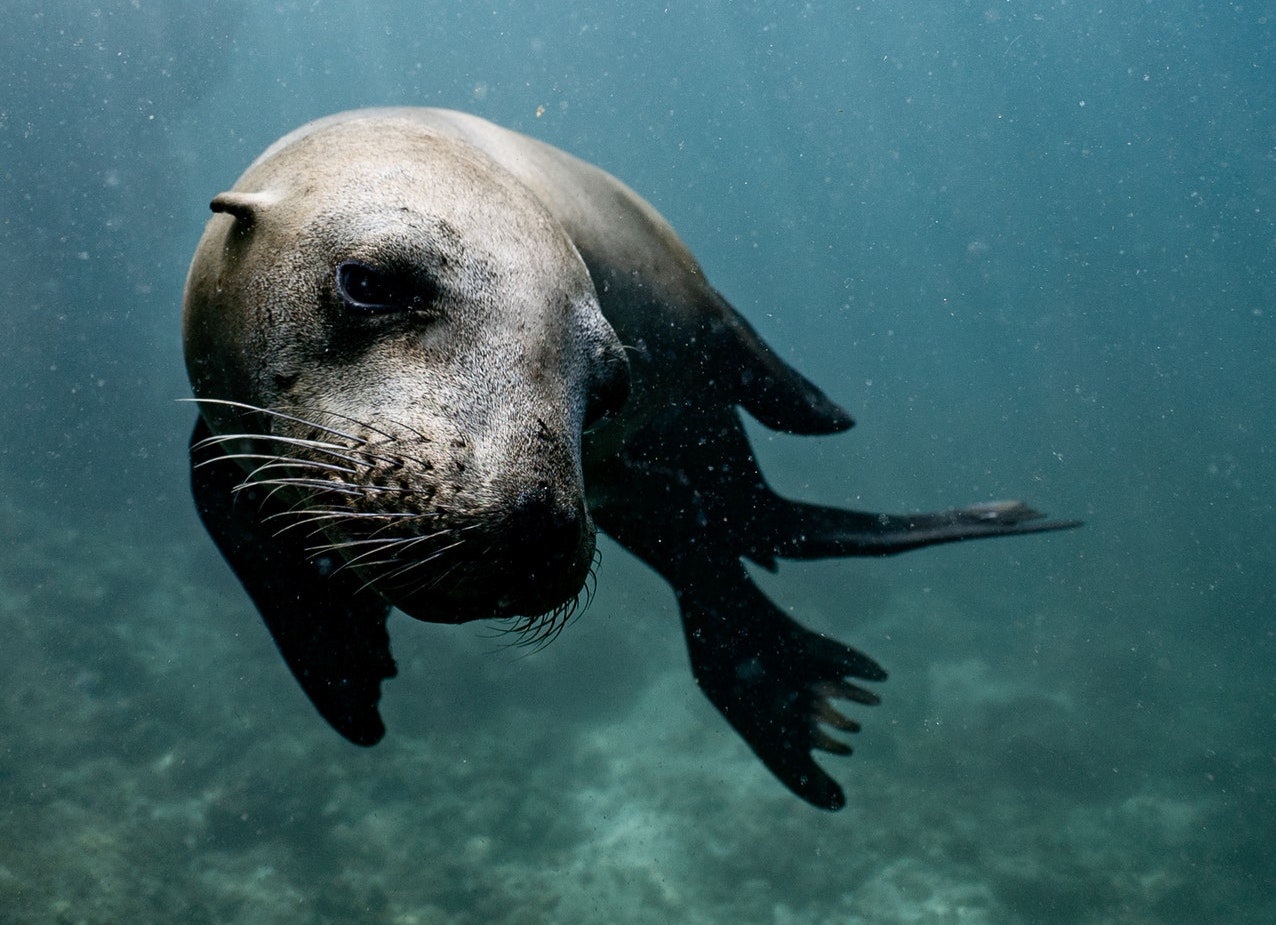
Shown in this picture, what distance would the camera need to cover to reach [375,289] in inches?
75.3

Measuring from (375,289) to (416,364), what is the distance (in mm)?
258

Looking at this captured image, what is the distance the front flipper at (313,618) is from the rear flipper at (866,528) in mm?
1871

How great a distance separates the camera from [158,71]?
29.3 metres

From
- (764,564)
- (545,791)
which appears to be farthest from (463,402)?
(545,791)

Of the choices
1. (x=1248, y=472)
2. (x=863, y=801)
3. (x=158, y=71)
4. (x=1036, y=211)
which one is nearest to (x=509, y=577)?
(x=863, y=801)

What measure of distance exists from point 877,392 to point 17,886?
58.3m

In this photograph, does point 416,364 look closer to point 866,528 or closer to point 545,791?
point 866,528

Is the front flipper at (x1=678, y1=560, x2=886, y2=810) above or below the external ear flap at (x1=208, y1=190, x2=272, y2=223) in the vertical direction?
below

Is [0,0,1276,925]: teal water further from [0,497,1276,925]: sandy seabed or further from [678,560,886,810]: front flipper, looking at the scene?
[678,560,886,810]: front flipper

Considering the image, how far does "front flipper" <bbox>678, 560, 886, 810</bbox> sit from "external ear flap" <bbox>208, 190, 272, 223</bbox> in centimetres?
267

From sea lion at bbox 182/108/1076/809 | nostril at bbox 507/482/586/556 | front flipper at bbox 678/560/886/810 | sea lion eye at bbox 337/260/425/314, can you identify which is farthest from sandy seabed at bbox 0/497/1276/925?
nostril at bbox 507/482/586/556

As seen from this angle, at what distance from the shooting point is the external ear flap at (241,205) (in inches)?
83.7

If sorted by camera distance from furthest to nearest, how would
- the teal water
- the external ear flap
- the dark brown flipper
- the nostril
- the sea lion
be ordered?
the teal water < the dark brown flipper < the external ear flap < the sea lion < the nostril

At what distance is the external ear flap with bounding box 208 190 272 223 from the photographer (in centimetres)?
213
